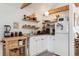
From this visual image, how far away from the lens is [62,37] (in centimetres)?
174

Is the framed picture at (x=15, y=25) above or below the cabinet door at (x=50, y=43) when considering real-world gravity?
above

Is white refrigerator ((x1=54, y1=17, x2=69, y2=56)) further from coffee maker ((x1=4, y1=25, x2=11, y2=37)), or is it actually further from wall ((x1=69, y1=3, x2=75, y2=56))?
coffee maker ((x1=4, y1=25, x2=11, y2=37))

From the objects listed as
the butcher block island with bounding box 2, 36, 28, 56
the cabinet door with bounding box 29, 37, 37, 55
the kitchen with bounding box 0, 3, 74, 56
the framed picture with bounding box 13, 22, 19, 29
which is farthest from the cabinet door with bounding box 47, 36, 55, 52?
the framed picture with bounding box 13, 22, 19, 29

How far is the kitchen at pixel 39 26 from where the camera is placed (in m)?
1.72

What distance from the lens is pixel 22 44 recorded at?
176 centimetres

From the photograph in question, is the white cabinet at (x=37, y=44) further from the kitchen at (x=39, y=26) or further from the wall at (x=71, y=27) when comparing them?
the wall at (x=71, y=27)

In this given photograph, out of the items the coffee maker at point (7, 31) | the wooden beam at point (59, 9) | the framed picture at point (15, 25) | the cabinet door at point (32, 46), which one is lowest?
the cabinet door at point (32, 46)

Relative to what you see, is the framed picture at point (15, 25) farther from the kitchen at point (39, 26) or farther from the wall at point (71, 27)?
the wall at point (71, 27)

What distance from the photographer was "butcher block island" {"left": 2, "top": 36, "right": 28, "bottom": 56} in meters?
1.70

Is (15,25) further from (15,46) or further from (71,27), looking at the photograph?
(71,27)

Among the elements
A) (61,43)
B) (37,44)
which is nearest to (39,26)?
(37,44)

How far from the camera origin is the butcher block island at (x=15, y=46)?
1700 mm

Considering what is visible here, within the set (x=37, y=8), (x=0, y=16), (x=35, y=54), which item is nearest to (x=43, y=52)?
(x=35, y=54)

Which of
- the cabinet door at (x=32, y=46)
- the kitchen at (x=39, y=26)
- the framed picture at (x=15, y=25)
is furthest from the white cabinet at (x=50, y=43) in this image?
the framed picture at (x=15, y=25)
